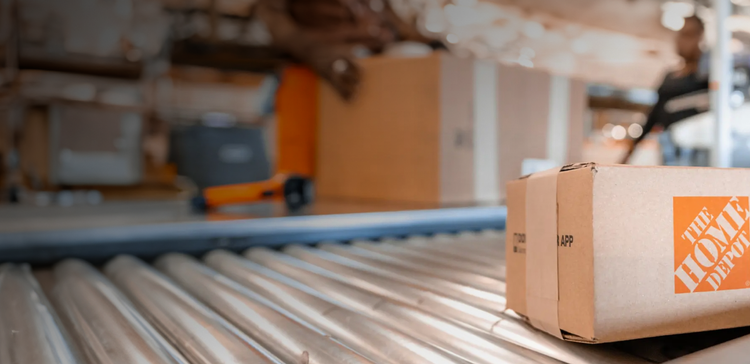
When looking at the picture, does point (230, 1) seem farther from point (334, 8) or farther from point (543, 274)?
point (543, 274)

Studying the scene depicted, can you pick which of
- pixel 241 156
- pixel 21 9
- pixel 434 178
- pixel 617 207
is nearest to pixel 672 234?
pixel 617 207

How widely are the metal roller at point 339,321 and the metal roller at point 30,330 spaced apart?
Answer: 0.93 feet

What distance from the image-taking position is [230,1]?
14.0ft

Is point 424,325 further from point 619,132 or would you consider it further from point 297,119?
point 619,132

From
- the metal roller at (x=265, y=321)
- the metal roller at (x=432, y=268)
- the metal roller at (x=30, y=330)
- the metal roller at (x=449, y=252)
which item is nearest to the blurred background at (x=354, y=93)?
the metal roller at (x=449, y=252)

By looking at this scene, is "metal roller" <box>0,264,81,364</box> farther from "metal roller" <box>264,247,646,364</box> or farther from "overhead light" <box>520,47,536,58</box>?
"overhead light" <box>520,47,536,58</box>

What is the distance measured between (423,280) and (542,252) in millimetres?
374

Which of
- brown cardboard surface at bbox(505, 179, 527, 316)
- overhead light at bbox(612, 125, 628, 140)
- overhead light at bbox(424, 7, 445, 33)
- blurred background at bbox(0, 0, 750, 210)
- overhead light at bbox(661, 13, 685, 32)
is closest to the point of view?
brown cardboard surface at bbox(505, 179, 527, 316)

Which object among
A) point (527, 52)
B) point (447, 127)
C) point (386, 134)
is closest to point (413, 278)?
point (447, 127)

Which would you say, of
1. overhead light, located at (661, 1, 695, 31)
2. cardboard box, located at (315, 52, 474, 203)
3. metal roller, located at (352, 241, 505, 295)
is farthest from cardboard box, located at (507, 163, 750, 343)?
overhead light, located at (661, 1, 695, 31)

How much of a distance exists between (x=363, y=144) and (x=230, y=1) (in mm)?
2861

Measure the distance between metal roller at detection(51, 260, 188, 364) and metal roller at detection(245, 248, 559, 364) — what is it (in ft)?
0.90

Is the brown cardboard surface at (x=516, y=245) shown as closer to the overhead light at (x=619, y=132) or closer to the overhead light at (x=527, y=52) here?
the overhead light at (x=527, y=52)

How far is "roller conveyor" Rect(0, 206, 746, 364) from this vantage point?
22.0 inches
